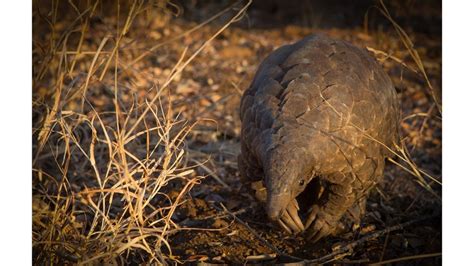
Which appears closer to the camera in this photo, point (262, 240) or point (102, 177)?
point (262, 240)

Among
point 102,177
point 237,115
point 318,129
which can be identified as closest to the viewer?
point 318,129

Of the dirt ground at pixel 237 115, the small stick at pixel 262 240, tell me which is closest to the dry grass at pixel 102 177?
the dirt ground at pixel 237 115

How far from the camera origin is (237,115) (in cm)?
663

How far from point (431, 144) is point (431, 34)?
2.49 m

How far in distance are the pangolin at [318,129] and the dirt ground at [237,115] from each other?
23 cm

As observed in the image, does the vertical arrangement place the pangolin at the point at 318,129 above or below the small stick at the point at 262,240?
above

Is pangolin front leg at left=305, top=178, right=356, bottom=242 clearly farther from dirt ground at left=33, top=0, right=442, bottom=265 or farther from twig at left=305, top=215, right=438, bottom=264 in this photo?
twig at left=305, top=215, right=438, bottom=264

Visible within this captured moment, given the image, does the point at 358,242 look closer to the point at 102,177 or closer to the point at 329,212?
the point at 329,212

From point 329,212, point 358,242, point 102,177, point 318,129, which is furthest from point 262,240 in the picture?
point 102,177

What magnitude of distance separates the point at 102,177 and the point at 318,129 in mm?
2064

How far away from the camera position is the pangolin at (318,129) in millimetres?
3879

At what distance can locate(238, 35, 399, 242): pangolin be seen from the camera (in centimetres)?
388

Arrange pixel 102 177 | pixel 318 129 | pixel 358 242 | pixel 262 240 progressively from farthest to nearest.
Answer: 1. pixel 102 177
2. pixel 262 240
3. pixel 358 242
4. pixel 318 129

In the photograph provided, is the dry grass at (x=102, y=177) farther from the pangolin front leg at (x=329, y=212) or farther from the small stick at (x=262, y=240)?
the pangolin front leg at (x=329, y=212)
